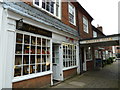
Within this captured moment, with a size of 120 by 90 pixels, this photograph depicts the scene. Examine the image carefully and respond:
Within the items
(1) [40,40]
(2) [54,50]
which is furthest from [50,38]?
(2) [54,50]

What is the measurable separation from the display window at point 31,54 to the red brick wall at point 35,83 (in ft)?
1.16

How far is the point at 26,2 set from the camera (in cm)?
520

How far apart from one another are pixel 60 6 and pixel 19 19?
4407 millimetres

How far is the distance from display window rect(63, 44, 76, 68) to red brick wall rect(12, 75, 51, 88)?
7.66 feet

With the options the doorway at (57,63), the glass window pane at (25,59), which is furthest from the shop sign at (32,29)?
the doorway at (57,63)

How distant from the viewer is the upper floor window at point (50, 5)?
613 cm

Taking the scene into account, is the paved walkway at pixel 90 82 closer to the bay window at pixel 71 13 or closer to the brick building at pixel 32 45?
the brick building at pixel 32 45

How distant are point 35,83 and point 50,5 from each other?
5.08 metres

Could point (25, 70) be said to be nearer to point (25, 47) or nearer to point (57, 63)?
point (25, 47)

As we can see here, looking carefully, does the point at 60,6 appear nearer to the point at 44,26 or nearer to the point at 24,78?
the point at 44,26

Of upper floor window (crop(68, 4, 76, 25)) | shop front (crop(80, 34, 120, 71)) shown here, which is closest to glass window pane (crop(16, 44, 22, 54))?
shop front (crop(80, 34, 120, 71))

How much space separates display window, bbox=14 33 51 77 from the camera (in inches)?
178

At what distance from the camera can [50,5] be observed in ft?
23.5

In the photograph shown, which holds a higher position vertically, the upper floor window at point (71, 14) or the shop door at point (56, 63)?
the upper floor window at point (71, 14)
